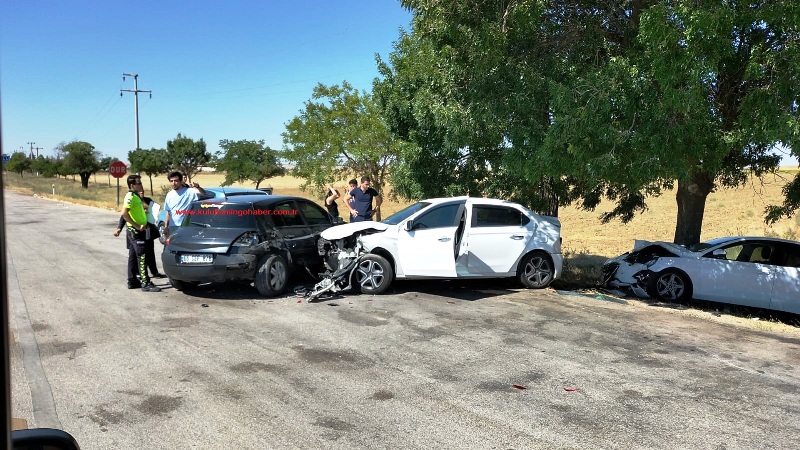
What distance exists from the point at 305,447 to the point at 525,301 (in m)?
5.63

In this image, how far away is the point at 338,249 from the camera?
950cm

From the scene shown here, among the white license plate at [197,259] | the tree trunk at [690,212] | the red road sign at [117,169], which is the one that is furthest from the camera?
the red road sign at [117,169]

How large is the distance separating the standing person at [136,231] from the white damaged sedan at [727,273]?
27.2 ft

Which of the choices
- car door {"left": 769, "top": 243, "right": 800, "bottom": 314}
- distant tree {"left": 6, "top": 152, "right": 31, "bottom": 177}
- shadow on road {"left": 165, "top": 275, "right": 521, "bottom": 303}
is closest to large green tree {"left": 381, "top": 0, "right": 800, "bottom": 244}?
car door {"left": 769, "top": 243, "right": 800, "bottom": 314}

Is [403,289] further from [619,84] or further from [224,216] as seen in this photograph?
[619,84]

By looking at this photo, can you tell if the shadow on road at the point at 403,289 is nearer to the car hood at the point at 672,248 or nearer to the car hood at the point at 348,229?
the car hood at the point at 348,229

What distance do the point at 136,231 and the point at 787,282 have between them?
10.3m

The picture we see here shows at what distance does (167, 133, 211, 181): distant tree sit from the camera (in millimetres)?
58281

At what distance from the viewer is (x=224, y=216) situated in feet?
29.6

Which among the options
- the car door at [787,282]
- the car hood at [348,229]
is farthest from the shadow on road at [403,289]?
the car door at [787,282]

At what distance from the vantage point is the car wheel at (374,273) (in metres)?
9.24

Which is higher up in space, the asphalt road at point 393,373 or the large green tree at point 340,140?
the large green tree at point 340,140

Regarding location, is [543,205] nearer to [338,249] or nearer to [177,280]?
[338,249]

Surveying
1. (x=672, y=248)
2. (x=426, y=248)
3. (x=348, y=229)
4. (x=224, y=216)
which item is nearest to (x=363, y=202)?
(x=348, y=229)
